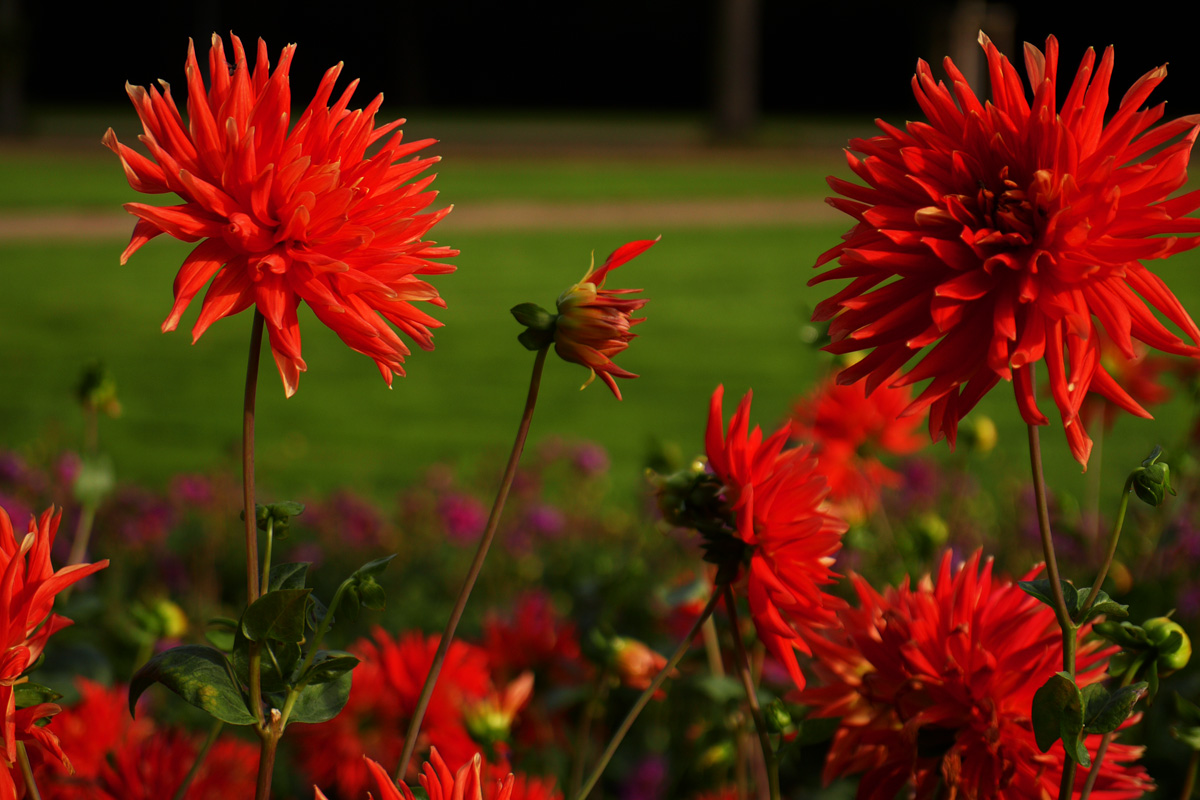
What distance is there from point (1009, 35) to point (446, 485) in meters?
20.8

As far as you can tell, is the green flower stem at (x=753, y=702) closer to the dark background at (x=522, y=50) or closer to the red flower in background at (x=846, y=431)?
the red flower in background at (x=846, y=431)

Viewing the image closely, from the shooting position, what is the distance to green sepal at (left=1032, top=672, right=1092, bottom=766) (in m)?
0.65

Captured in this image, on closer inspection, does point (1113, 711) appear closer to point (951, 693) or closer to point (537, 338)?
point (951, 693)

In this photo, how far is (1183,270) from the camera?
28.3 feet

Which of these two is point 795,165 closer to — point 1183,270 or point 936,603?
point 1183,270

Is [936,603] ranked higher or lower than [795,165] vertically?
lower

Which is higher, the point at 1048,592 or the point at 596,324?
the point at 596,324

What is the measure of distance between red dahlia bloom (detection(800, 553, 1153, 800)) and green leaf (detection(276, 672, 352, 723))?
0.34 meters

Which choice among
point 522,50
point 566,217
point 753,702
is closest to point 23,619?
point 753,702

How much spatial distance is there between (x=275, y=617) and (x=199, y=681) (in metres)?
0.07

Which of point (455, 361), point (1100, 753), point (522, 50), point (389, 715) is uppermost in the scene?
point (522, 50)

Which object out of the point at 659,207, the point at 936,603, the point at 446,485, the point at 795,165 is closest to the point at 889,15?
the point at 795,165

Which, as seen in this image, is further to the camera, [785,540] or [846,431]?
[846,431]

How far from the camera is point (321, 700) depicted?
2.38ft
